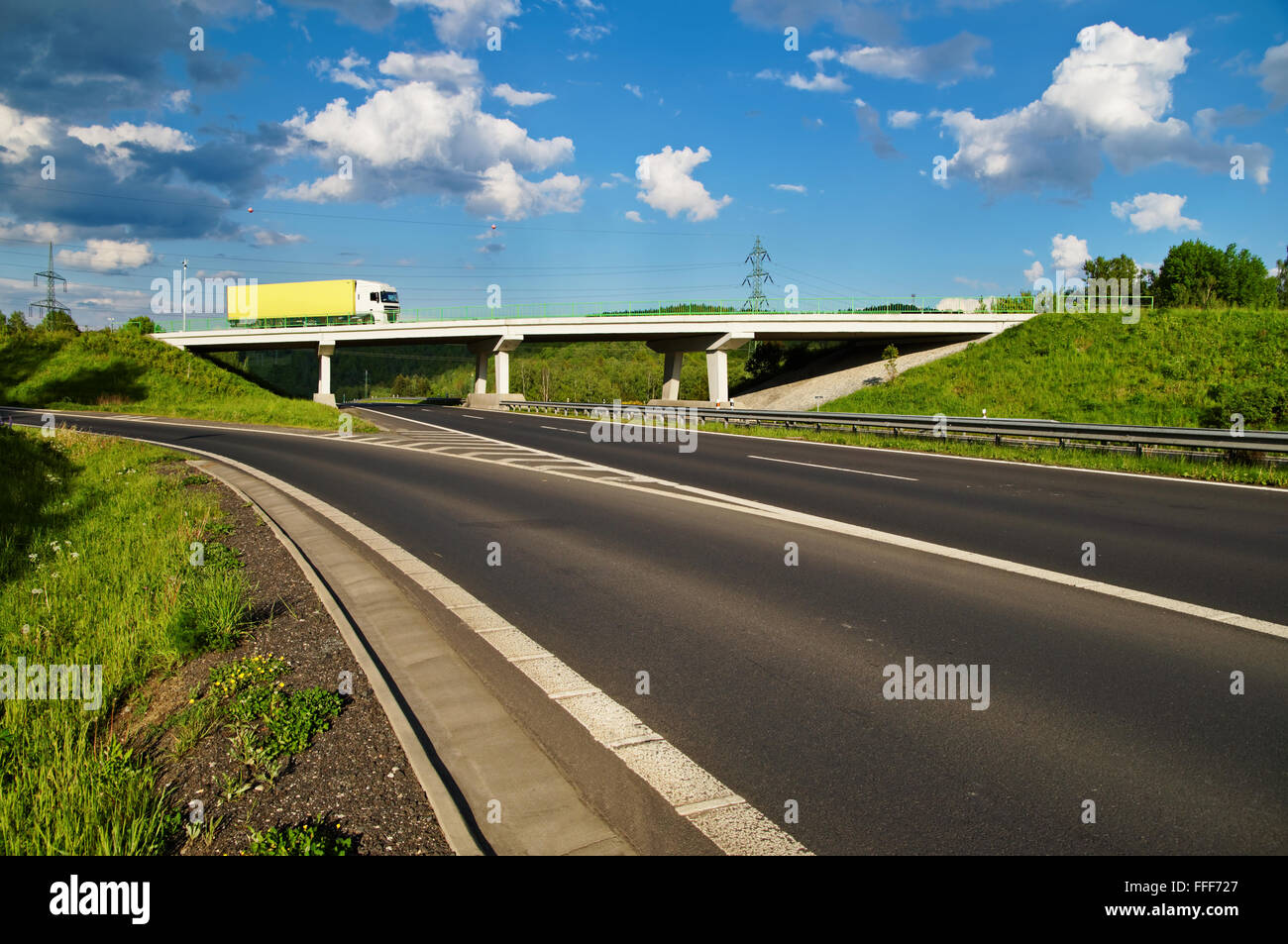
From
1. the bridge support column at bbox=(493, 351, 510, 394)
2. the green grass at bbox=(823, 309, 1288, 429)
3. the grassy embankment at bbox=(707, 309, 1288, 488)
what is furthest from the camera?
the bridge support column at bbox=(493, 351, 510, 394)

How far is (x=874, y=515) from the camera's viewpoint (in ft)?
35.3

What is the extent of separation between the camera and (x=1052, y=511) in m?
10.8

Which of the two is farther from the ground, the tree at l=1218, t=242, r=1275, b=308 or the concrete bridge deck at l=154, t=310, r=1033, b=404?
the tree at l=1218, t=242, r=1275, b=308

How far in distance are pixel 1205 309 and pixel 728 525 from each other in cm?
5098

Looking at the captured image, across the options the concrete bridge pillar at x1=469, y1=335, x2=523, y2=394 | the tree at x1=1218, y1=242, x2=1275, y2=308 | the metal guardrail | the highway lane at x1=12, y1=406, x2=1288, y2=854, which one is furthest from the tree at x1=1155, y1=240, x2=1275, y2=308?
the highway lane at x1=12, y1=406, x2=1288, y2=854

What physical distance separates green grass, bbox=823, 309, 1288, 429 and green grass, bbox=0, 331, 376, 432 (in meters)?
37.6

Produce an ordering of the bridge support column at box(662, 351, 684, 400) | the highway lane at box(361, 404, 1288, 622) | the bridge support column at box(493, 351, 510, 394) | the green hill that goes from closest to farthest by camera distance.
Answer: the highway lane at box(361, 404, 1288, 622) < the green hill < the bridge support column at box(493, 351, 510, 394) < the bridge support column at box(662, 351, 684, 400)

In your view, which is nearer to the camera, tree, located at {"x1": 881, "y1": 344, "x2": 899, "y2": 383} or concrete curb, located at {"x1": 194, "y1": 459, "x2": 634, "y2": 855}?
concrete curb, located at {"x1": 194, "y1": 459, "x2": 634, "y2": 855}

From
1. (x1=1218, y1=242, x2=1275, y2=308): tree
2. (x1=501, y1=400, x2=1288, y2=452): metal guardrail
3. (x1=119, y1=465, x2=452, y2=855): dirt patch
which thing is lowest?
(x1=119, y1=465, x2=452, y2=855): dirt patch

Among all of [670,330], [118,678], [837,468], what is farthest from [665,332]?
[118,678]

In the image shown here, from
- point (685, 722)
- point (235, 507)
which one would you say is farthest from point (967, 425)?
point (685, 722)

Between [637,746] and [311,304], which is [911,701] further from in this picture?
[311,304]

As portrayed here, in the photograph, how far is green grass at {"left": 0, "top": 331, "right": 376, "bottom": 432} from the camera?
1924 inches

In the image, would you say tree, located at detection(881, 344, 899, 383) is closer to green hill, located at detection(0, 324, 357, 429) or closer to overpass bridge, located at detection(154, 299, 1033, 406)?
overpass bridge, located at detection(154, 299, 1033, 406)
